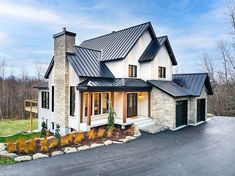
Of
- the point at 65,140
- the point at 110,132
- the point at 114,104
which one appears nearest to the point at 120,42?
the point at 114,104

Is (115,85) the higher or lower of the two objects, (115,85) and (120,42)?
the lower

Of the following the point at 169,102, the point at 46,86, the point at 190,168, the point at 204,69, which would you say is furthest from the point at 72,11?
the point at 204,69

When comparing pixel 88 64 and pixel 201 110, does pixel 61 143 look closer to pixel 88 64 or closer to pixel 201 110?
pixel 88 64

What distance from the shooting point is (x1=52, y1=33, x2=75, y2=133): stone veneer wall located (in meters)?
14.0

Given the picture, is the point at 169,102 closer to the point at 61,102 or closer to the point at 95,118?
the point at 95,118

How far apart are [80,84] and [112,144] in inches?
191

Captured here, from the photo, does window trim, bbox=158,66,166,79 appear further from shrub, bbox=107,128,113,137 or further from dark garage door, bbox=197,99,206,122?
shrub, bbox=107,128,113,137

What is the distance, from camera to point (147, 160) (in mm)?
8156

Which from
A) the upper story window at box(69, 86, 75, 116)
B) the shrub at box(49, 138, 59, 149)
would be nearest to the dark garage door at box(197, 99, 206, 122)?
the upper story window at box(69, 86, 75, 116)

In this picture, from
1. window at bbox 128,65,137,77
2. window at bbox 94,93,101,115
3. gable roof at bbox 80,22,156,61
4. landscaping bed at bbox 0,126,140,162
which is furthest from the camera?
window at bbox 128,65,137,77

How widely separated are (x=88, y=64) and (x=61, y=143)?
6.75 metres

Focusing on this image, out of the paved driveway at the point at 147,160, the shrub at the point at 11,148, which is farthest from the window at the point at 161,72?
the shrub at the point at 11,148

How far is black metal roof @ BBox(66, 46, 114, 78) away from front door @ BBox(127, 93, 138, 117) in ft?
7.93

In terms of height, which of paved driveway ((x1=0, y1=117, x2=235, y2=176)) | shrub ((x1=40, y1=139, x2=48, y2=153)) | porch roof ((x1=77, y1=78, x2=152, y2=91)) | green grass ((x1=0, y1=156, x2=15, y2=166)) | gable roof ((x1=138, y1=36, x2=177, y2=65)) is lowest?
paved driveway ((x1=0, y1=117, x2=235, y2=176))
